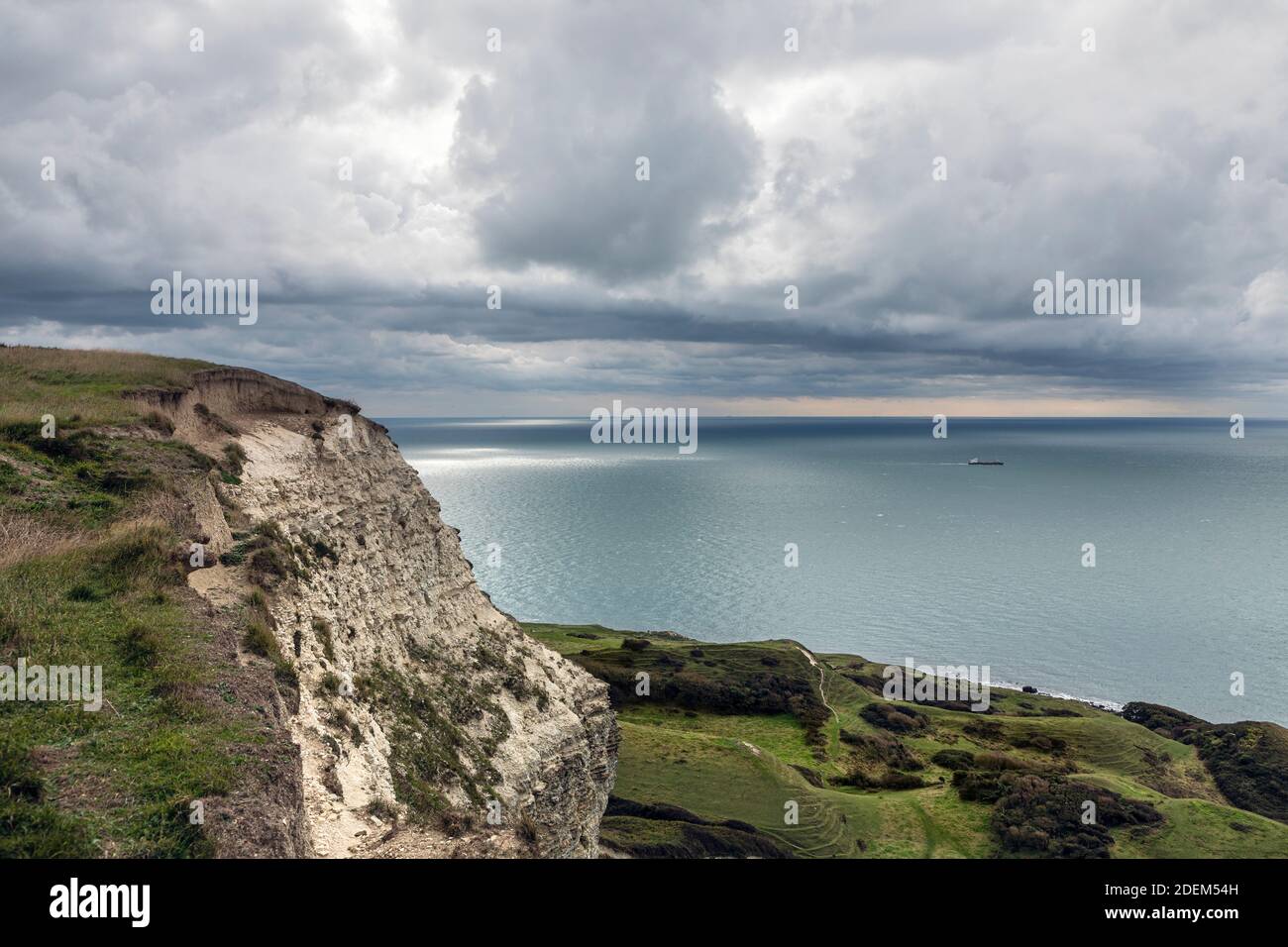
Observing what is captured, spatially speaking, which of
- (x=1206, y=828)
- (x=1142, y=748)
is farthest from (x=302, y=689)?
(x=1142, y=748)

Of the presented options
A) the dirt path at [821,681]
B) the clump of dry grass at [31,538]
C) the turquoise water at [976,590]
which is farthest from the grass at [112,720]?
the turquoise water at [976,590]

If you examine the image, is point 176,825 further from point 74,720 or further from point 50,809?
point 74,720

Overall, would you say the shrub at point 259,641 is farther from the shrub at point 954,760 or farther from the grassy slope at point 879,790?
the shrub at point 954,760

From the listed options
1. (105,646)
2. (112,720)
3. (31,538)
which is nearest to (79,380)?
(31,538)

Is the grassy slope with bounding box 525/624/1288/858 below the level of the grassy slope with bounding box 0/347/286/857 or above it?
below

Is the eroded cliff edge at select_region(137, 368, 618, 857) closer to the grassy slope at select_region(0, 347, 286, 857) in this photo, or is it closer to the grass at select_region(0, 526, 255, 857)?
the grassy slope at select_region(0, 347, 286, 857)

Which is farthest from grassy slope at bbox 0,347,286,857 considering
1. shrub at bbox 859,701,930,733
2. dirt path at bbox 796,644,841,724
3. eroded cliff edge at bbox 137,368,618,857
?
shrub at bbox 859,701,930,733
